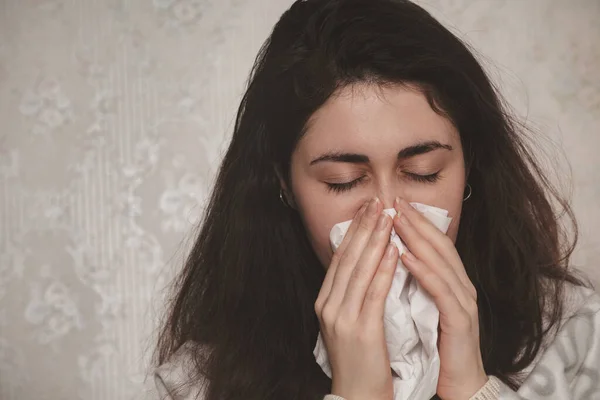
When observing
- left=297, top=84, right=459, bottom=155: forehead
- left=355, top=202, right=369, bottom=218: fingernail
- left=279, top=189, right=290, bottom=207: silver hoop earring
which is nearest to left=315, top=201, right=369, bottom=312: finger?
left=355, top=202, right=369, bottom=218: fingernail

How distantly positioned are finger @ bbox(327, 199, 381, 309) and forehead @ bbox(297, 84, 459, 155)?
3.9 inches

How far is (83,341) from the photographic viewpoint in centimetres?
201

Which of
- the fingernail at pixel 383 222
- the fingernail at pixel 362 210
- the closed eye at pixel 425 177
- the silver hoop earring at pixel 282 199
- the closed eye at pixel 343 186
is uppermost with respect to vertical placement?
the closed eye at pixel 425 177

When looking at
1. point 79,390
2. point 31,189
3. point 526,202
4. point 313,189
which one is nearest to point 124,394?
point 79,390

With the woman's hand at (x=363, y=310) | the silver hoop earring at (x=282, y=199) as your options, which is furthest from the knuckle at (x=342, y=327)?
the silver hoop earring at (x=282, y=199)

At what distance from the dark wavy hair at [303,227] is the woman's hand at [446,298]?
19cm

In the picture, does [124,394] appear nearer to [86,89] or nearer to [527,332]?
[86,89]

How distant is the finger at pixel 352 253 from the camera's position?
1307mm

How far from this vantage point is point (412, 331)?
51.9 inches

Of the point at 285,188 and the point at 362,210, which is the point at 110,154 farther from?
the point at 362,210

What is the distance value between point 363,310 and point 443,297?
0.13 metres

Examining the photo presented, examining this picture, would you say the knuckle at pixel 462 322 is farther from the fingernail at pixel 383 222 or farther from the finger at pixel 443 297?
the fingernail at pixel 383 222

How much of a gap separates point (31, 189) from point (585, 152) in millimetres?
1359

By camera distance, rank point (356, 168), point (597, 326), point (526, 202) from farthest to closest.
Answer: point (526, 202) → point (597, 326) → point (356, 168)
